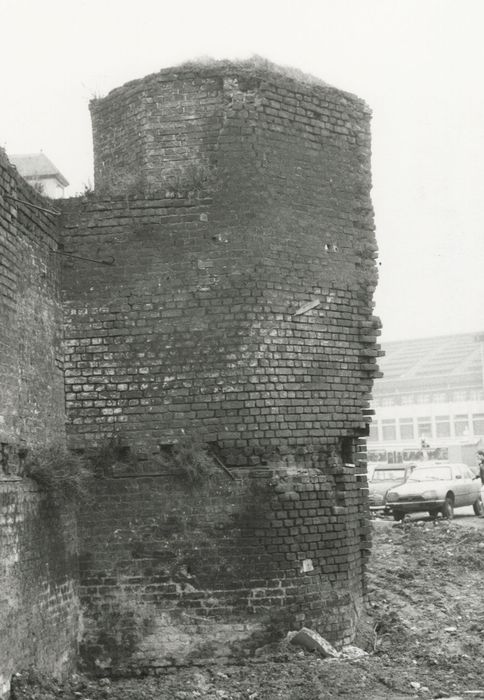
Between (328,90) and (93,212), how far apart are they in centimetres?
319

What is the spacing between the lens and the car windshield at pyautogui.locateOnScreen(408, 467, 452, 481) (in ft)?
76.6

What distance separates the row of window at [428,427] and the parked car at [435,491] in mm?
41204

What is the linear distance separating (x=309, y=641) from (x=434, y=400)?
59005 mm

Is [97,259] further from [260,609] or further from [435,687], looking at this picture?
[435,687]

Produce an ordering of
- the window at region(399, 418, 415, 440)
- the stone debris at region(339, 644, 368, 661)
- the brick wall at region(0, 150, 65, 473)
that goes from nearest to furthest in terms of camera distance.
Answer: the brick wall at region(0, 150, 65, 473), the stone debris at region(339, 644, 368, 661), the window at region(399, 418, 415, 440)

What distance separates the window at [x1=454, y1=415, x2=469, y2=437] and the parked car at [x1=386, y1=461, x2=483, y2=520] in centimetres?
4126

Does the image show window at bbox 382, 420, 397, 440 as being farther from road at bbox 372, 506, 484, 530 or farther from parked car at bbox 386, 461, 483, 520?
parked car at bbox 386, 461, 483, 520

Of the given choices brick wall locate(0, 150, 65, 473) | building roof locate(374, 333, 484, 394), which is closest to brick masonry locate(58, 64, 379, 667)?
brick wall locate(0, 150, 65, 473)

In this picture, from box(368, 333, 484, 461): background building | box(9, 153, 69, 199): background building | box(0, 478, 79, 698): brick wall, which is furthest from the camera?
box(368, 333, 484, 461): background building

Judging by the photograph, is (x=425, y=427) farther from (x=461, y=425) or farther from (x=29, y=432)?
(x=29, y=432)

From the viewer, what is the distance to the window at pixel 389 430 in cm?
6800

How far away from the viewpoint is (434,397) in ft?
221

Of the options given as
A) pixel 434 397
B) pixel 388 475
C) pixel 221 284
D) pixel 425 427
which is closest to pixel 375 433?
pixel 425 427

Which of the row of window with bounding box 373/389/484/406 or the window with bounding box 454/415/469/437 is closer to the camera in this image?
the window with bounding box 454/415/469/437
